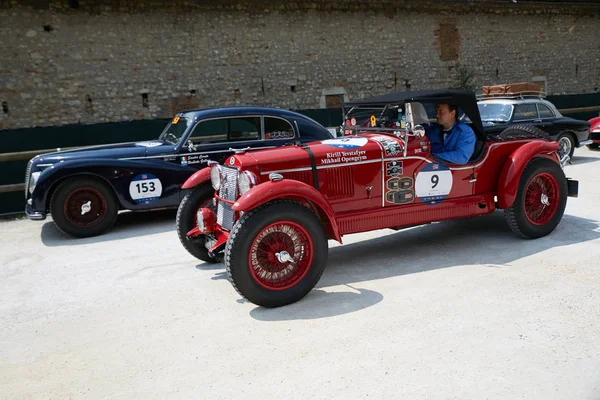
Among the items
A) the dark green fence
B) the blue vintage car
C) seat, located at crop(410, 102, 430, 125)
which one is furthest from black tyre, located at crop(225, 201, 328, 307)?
the dark green fence

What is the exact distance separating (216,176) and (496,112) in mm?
7152

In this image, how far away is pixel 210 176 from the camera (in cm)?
509

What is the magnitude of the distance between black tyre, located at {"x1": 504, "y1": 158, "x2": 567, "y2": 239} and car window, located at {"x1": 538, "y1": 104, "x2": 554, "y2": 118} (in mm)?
5532

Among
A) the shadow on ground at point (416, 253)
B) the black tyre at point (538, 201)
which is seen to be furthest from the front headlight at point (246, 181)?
the black tyre at point (538, 201)

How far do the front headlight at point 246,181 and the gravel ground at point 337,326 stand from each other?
920mm

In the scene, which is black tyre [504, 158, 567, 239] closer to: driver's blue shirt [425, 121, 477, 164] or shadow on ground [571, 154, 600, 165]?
driver's blue shirt [425, 121, 477, 164]

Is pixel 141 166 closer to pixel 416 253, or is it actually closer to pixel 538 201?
pixel 416 253

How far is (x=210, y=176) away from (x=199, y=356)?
7.12 feet

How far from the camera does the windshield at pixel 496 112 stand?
9.88 m

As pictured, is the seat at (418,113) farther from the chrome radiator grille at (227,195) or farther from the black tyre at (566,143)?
the black tyre at (566,143)

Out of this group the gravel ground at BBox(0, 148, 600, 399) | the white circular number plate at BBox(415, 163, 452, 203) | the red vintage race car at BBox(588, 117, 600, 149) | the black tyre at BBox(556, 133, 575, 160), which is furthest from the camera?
the red vintage race car at BBox(588, 117, 600, 149)

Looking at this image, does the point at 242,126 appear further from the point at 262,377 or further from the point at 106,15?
the point at 106,15

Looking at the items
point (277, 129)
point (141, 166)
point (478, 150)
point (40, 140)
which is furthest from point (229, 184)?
point (40, 140)

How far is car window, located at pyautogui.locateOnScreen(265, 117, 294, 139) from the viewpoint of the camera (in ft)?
25.4
